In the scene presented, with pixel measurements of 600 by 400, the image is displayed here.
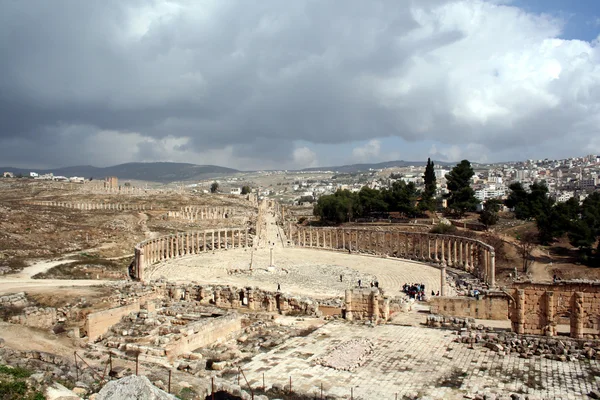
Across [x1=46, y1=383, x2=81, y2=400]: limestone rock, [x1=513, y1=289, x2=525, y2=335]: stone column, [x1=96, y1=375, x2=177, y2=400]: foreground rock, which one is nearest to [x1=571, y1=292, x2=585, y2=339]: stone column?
[x1=513, y1=289, x2=525, y2=335]: stone column

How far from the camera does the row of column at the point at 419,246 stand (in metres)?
45.1

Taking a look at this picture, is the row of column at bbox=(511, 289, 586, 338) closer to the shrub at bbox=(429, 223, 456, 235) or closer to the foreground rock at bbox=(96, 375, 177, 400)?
the foreground rock at bbox=(96, 375, 177, 400)

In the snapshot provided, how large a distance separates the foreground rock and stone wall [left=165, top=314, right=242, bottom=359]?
10979 mm

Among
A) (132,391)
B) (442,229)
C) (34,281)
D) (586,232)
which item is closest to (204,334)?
(132,391)

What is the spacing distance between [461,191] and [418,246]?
23.6 m

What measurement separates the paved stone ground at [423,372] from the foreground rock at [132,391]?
8.55 meters

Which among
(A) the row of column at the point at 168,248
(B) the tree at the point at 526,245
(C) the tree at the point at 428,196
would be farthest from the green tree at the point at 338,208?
(B) the tree at the point at 526,245

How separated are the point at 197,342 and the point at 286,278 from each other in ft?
77.3

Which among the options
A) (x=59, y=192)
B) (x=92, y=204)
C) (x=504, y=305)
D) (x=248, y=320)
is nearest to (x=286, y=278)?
(x=248, y=320)

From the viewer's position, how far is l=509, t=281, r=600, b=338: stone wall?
21.9 meters

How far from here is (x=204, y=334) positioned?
21.4 meters

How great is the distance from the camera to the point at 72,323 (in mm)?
24062

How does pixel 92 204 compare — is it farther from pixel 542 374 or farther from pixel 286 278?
pixel 542 374

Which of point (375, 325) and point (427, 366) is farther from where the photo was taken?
point (375, 325)
